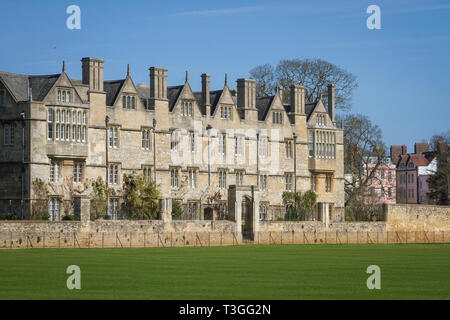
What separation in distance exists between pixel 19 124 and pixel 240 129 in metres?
17.9

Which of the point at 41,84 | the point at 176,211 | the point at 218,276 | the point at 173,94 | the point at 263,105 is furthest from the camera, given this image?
the point at 263,105

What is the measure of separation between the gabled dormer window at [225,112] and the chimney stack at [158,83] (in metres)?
5.75

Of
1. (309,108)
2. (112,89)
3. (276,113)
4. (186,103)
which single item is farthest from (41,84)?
(309,108)

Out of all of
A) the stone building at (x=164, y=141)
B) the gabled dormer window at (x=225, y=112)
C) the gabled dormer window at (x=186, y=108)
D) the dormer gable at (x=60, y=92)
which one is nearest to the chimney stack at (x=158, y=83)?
the stone building at (x=164, y=141)

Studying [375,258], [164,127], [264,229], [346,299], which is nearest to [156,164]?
[164,127]

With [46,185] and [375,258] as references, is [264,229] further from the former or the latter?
[375,258]

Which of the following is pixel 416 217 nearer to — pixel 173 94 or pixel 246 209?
pixel 246 209

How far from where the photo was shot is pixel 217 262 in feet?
123

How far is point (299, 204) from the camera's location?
7075 centimetres

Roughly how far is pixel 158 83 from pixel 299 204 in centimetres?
1437

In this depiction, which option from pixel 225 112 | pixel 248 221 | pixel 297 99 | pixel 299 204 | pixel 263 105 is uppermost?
pixel 297 99

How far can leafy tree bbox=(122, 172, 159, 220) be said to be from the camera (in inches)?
2307

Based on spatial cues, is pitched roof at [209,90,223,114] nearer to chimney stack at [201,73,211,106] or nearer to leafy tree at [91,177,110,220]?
chimney stack at [201,73,211,106]
